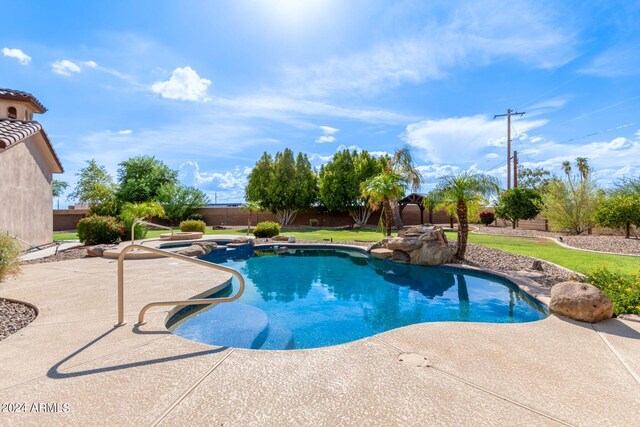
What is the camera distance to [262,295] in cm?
766

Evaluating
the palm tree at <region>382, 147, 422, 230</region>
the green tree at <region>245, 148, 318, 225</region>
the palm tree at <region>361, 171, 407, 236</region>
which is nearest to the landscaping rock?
the palm tree at <region>361, 171, 407, 236</region>

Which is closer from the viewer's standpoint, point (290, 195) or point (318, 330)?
point (318, 330)

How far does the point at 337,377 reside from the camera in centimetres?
284

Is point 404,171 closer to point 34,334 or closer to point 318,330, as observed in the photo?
point 318,330

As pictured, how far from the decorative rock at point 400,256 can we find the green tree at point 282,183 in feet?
59.3

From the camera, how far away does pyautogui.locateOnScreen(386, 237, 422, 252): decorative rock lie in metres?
10.8

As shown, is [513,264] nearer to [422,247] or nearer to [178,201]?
[422,247]

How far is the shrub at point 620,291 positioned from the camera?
4785 millimetres

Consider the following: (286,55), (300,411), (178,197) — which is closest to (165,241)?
(286,55)

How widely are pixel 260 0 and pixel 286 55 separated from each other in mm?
2471

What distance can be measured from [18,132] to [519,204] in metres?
30.1

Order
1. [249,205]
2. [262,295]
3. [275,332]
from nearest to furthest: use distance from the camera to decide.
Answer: [275,332]
[262,295]
[249,205]

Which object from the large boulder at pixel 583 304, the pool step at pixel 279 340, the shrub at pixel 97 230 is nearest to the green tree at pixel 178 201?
the shrub at pixel 97 230

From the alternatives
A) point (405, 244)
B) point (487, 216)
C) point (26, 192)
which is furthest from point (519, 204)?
point (26, 192)
